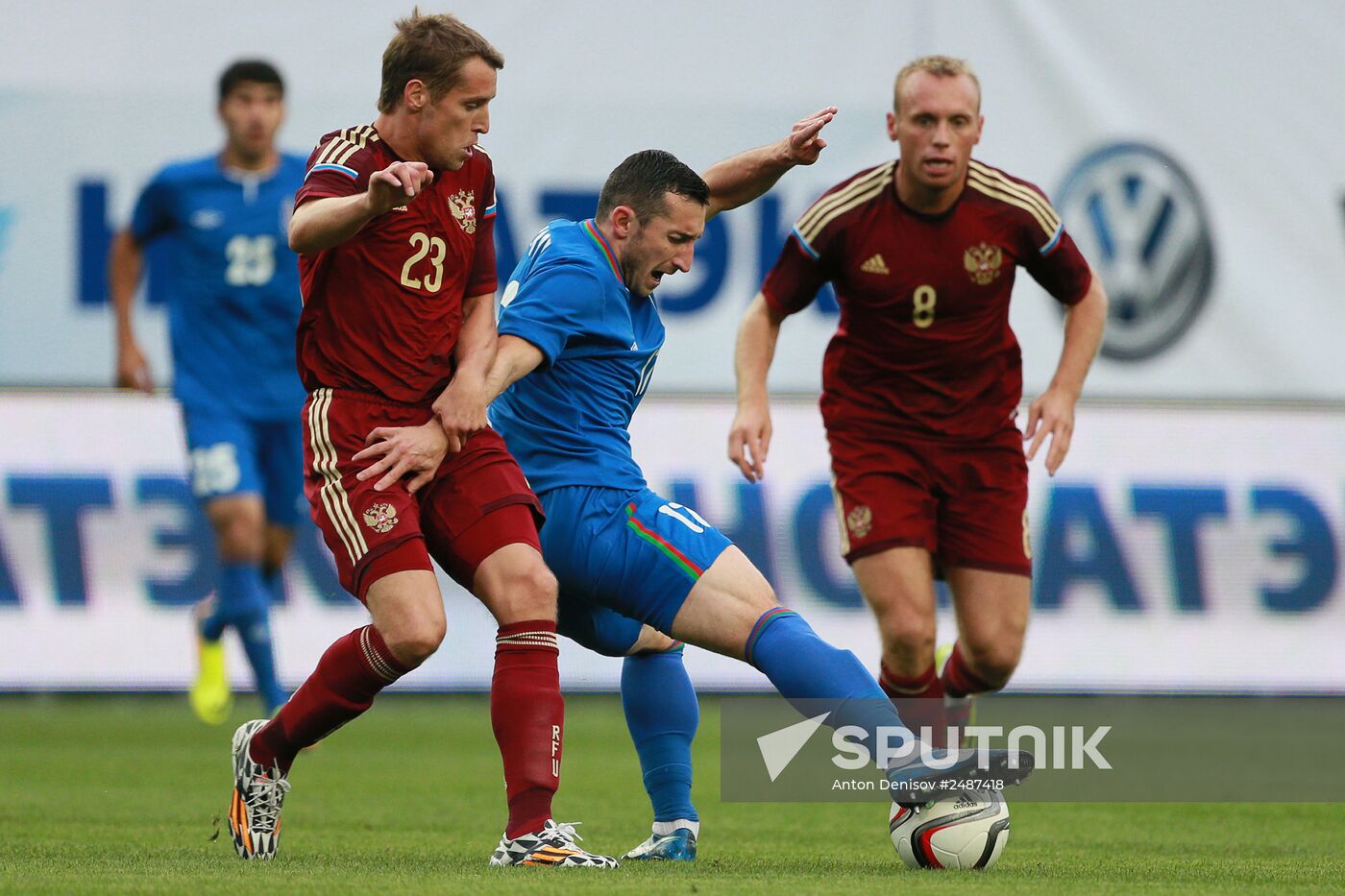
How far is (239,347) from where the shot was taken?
26.3 ft

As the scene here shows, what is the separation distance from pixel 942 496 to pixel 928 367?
40 cm

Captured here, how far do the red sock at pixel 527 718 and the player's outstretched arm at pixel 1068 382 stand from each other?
170 cm

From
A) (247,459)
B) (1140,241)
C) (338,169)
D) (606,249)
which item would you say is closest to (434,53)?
(338,169)

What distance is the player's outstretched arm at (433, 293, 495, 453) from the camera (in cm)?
436

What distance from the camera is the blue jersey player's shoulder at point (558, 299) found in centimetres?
445

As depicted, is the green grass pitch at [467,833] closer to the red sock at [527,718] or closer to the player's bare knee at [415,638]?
the red sock at [527,718]

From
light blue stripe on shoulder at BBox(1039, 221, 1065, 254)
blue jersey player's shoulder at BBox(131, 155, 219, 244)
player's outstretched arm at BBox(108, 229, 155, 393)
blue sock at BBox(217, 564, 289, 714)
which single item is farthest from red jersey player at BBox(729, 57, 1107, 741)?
player's outstretched arm at BBox(108, 229, 155, 393)

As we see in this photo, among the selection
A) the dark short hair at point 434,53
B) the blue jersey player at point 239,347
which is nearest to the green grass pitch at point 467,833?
the blue jersey player at point 239,347

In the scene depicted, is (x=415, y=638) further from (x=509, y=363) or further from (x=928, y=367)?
(x=928, y=367)

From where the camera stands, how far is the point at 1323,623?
10.2m

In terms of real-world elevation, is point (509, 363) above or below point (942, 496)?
above

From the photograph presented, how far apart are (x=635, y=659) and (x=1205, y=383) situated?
21.3 ft

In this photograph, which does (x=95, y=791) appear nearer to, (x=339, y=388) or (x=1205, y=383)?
(x=339, y=388)

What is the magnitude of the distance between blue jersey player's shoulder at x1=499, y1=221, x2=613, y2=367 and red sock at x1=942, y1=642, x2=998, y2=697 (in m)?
2.07
